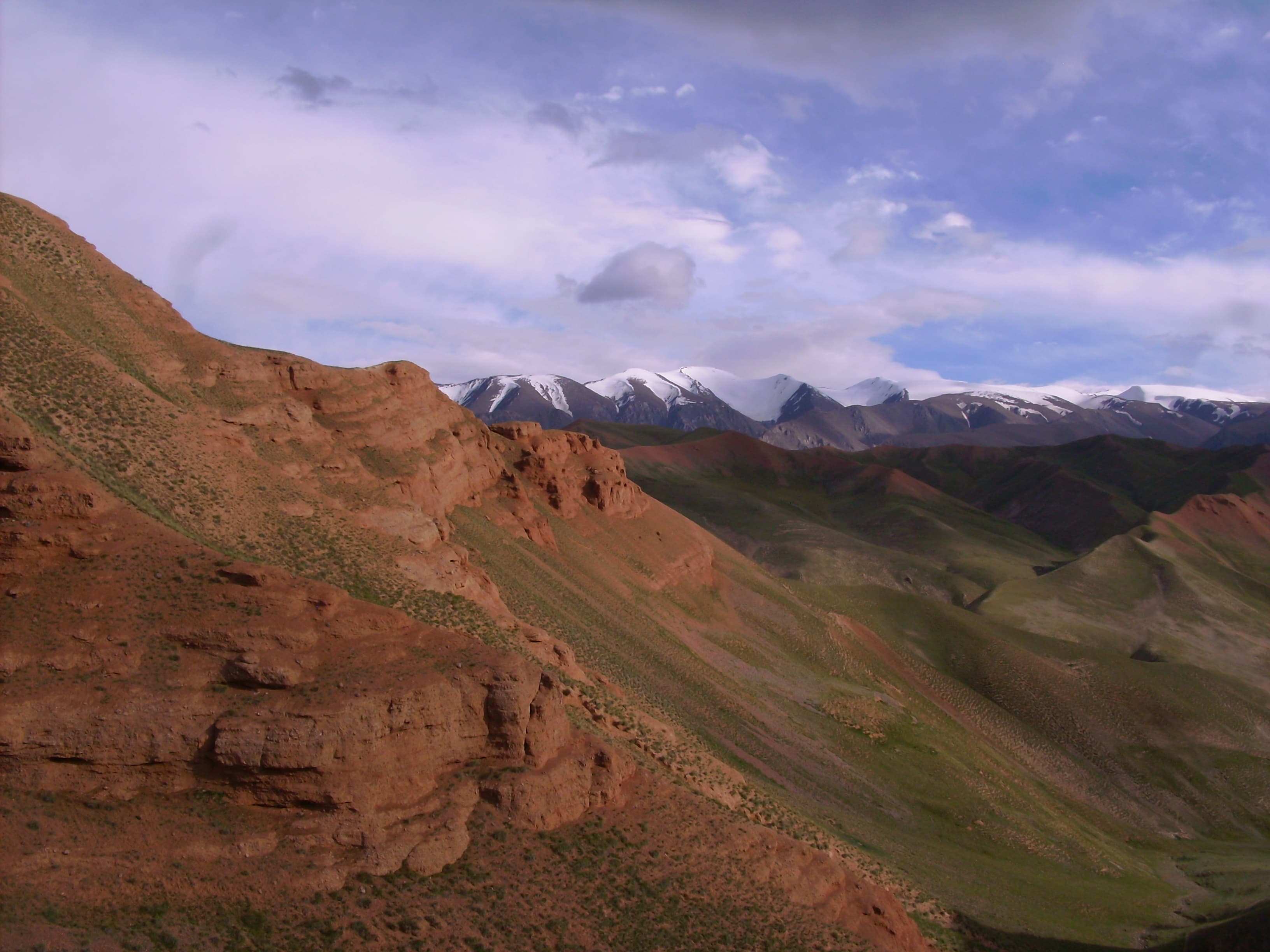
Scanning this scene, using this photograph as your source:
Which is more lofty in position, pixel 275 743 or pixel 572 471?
pixel 572 471

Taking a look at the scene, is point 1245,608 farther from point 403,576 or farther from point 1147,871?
point 403,576

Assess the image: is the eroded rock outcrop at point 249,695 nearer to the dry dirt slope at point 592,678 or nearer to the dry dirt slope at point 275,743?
the dry dirt slope at point 275,743

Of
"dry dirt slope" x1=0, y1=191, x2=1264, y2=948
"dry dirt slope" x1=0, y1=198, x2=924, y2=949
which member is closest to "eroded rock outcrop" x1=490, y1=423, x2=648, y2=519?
"dry dirt slope" x1=0, y1=191, x2=1264, y2=948

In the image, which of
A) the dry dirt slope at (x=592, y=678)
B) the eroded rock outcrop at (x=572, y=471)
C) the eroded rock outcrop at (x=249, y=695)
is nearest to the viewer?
the eroded rock outcrop at (x=249, y=695)

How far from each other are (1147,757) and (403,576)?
65094mm

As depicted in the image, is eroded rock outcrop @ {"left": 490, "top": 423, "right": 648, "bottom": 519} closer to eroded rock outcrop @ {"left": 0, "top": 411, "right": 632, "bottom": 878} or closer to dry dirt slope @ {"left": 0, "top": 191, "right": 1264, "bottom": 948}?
dry dirt slope @ {"left": 0, "top": 191, "right": 1264, "bottom": 948}

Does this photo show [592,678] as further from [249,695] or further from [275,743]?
[275,743]

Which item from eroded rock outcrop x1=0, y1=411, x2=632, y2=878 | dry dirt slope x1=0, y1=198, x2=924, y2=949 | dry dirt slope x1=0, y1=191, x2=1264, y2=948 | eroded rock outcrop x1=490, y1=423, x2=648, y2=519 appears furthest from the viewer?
eroded rock outcrop x1=490, y1=423, x2=648, y2=519

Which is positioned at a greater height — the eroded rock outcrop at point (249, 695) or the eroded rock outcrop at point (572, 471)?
the eroded rock outcrop at point (572, 471)

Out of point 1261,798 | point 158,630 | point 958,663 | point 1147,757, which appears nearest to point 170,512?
point 158,630

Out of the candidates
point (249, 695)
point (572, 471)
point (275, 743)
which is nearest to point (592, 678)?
point (249, 695)

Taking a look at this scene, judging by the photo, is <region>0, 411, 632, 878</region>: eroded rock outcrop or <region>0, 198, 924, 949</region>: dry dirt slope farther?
<region>0, 411, 632, 878</region>: eroded rock outcrop

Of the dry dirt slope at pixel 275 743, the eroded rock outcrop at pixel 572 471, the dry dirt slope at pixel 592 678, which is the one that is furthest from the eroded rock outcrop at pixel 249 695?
the eroded rock outcrop at pixel 572 471

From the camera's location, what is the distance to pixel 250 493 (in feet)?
101
